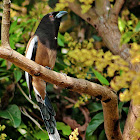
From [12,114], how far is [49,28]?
0.79m

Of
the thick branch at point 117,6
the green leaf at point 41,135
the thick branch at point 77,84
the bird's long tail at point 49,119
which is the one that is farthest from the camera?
the thick branch at point 117,6

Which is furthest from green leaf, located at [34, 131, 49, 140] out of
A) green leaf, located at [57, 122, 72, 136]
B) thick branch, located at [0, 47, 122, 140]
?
thick branch, located at [0, 47, 122, 140]

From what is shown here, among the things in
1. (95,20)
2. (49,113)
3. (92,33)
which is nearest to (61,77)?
(49,113)

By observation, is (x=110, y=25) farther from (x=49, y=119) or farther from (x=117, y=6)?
(x=49, y=119)

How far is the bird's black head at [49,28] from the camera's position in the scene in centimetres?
201

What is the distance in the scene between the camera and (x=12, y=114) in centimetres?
226

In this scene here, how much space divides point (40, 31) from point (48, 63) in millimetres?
262

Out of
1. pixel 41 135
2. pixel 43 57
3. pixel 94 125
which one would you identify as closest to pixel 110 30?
pixel 43 57

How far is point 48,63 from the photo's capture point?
77.9 inches

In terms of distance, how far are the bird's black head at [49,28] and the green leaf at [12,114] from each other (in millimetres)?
693

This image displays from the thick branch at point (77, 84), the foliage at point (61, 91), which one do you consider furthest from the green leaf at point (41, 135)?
the thick branch at point (77, 84)

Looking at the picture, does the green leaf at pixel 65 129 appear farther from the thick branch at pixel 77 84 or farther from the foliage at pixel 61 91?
the thick branch at pixel 77 84

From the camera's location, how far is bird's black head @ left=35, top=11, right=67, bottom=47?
2.01m

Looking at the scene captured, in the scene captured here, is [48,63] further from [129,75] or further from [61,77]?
[129,75]
